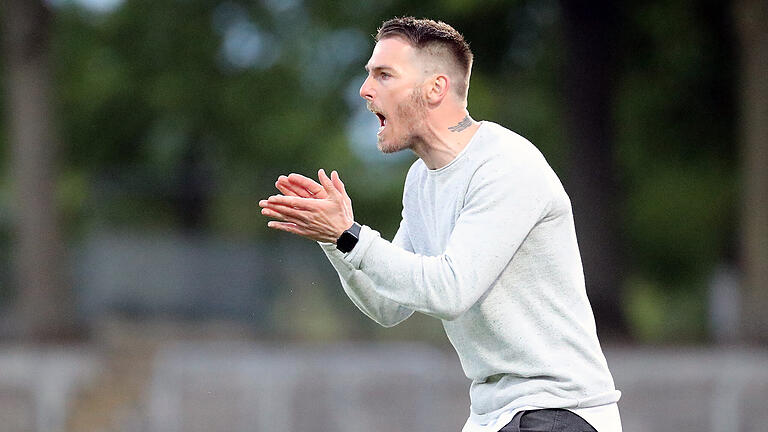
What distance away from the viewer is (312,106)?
73.4 feet

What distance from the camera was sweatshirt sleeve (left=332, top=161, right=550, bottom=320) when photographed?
3.67m

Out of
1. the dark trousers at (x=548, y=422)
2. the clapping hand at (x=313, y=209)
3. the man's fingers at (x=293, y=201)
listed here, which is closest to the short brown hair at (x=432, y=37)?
the clapping hand at (x=313, y=209)

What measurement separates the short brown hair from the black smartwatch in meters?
0.63

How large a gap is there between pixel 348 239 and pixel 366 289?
0.39 metres

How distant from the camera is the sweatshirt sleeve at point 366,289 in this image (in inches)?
152

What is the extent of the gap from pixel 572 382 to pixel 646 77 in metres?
14.9

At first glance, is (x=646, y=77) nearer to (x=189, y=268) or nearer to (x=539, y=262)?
(x=189, y=268)

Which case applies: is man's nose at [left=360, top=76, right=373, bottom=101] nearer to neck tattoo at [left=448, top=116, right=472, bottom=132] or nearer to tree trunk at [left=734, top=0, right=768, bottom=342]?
neck tattoo at [left=448, top=116, right=472, bottom=132]

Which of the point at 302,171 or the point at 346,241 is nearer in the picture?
the point at 346,241

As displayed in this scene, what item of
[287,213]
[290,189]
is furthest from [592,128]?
[287,213]

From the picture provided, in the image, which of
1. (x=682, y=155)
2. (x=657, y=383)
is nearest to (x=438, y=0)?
(x=682, y=155)

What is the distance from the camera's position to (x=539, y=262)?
12.7 feet

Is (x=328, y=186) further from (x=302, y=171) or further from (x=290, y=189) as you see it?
(x=302, y=171)

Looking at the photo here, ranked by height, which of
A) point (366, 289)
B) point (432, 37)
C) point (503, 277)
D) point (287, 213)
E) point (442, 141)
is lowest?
point (366, 289)
